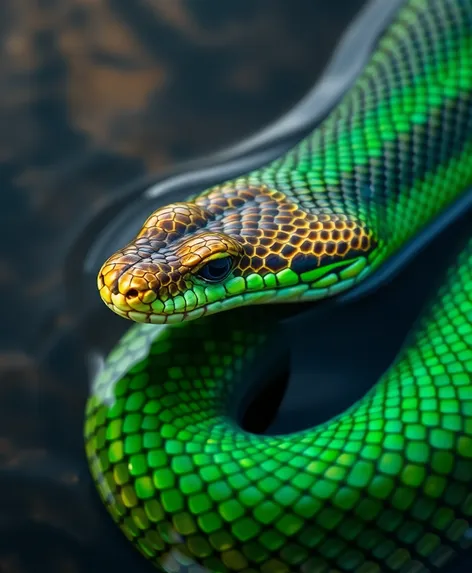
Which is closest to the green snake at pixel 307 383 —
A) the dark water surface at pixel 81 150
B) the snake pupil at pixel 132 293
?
the snake pupil at pixel 132 293

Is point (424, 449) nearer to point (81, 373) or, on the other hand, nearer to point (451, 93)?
point (81, 373)

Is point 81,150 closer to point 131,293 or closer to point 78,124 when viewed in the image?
point 78,124

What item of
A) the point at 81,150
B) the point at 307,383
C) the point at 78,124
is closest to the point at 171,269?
the point at 307,383

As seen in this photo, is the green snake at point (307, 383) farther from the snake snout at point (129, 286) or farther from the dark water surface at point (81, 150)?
the dark water surface at point (81, 150)

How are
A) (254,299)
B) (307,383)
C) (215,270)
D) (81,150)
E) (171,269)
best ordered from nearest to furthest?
(171,269)
(215,270)
(254,299)
(307,383)
(81,150)

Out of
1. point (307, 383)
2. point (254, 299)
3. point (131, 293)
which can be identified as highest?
point (131, 293)

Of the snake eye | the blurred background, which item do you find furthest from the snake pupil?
the blurred background

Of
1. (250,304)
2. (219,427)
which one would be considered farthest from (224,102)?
(219,427)
